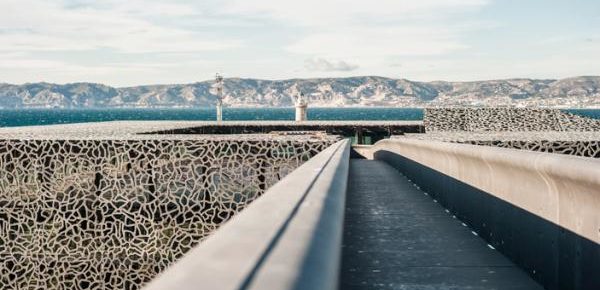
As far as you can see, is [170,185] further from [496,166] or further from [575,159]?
[575,159]

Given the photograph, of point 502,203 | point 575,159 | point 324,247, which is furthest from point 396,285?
point 324,247

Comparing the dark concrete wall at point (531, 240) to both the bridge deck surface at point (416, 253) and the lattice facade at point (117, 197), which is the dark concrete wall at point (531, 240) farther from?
the lattice facade at point (117, 197)

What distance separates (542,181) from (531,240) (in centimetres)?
55

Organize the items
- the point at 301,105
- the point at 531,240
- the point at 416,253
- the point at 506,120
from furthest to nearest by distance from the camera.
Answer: the point at 301,105
the point at 506,120
the point at 416,253
the point at 531,240

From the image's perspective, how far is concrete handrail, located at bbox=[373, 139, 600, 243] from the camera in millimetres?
4773

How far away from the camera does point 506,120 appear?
33.4m

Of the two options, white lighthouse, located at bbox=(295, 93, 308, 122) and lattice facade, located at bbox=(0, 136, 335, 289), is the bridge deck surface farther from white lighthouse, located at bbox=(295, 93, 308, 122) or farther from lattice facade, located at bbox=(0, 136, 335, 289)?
white lighthouse, located at bbox=(295, 93, 308, 122)

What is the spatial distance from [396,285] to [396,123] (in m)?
36.3

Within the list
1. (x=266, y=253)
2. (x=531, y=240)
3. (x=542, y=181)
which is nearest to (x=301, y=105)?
(x=531, y=240)

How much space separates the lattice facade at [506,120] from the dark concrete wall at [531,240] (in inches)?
953

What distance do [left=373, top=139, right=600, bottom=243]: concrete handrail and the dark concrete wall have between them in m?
0.08

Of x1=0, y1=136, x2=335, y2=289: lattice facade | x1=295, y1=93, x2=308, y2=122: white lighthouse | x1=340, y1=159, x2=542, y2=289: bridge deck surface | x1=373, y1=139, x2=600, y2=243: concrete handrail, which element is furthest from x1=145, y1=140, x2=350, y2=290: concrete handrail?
x1=295, y1=93, x2=308, y2=122: white lighthouse

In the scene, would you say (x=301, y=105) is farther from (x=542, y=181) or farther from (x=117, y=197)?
(x=542, y=181)

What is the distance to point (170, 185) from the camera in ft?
62.6
